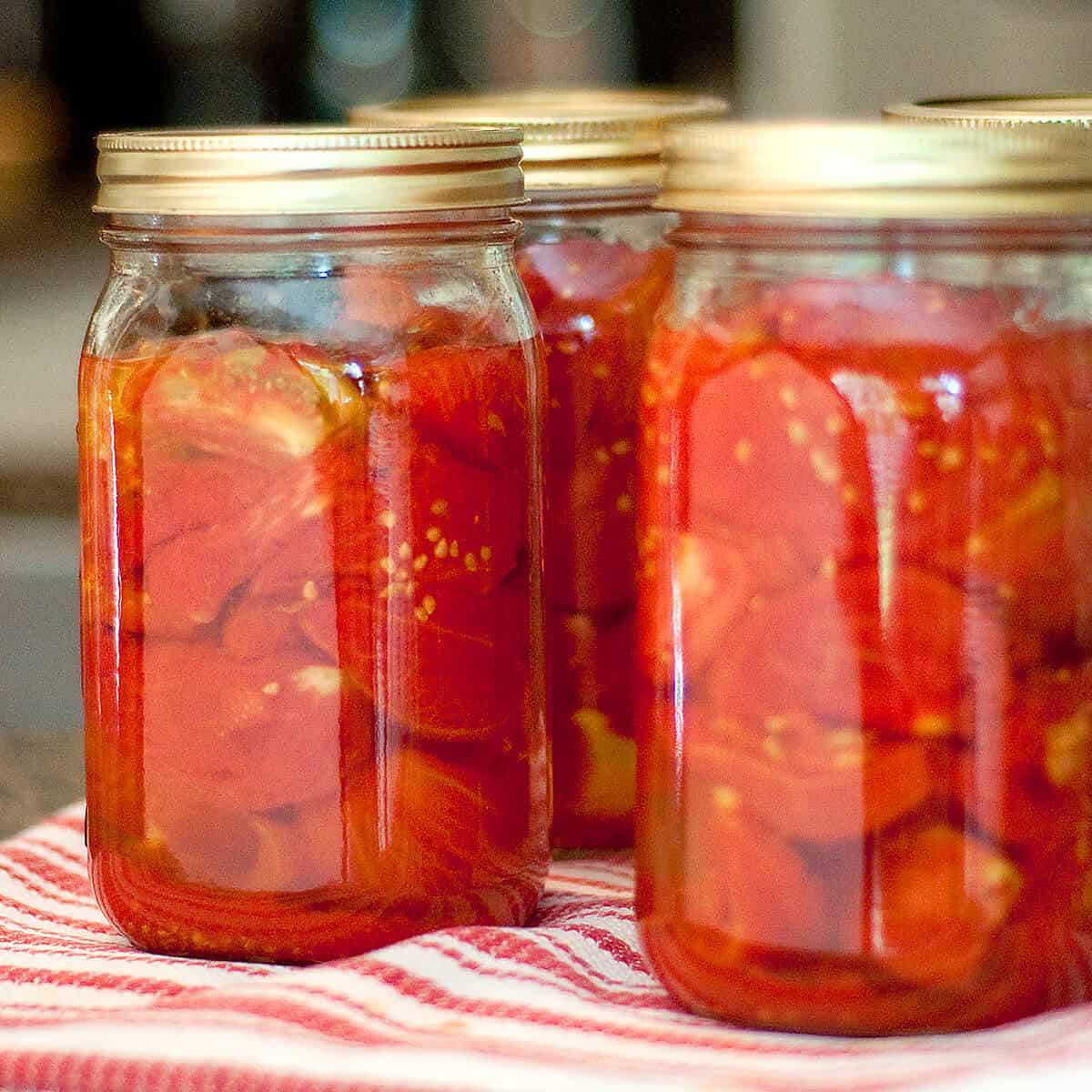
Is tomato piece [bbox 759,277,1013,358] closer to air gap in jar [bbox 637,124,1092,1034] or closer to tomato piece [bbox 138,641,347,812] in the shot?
air gap in jar [bbox 637,124,1092,1034]

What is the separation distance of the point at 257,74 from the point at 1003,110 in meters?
1.30

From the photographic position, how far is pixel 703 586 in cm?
58

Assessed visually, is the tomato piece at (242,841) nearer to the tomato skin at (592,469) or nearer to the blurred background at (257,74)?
the tomato skin at (592,469)

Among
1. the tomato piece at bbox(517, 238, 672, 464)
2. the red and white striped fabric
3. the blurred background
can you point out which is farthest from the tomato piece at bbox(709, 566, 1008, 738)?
the blurred background

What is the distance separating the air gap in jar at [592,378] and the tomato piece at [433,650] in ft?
0.21

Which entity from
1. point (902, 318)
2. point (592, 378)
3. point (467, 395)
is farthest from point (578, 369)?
point (902, 318)

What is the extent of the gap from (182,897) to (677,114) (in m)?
0.38

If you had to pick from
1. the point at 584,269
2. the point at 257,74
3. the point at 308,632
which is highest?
the point at 257,74

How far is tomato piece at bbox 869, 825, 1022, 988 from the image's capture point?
558 millimetres

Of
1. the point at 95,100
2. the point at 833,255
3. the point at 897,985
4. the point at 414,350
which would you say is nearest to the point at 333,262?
the point at 414,350

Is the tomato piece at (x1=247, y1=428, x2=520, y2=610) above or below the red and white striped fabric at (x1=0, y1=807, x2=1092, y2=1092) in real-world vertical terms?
above

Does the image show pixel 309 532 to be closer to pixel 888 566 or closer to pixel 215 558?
pixel 215 558

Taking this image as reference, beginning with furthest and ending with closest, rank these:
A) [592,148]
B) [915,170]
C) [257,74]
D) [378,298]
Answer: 1. [257,74]
2. [592,148]
3. [378,298]
4. [915,170]

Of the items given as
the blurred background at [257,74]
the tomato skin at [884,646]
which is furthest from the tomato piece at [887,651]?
the blurred background at [257,74]
